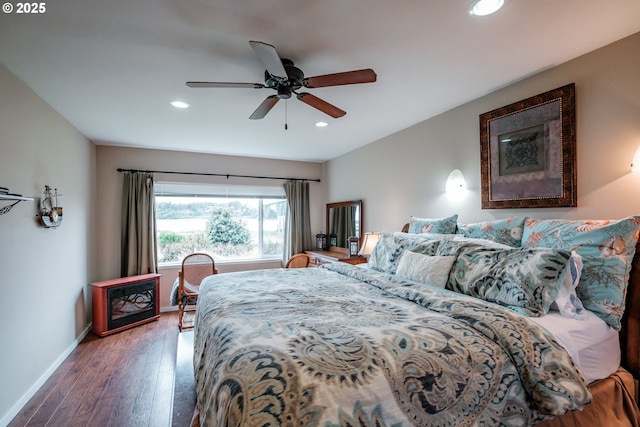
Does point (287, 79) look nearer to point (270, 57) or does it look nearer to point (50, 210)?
point (270, 57)

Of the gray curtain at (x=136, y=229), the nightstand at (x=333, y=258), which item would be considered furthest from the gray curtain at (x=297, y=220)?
the gray curtain at (x=136, y=229)

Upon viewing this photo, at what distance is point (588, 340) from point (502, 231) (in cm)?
89

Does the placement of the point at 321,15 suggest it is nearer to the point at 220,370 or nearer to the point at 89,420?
the point at 220,370

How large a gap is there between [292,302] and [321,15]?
159cm

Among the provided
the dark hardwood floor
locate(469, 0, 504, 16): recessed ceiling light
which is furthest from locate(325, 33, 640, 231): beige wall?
the dark hardwood floor

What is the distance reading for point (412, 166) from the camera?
136 inches

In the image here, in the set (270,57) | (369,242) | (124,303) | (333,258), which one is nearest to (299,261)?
(333,258)

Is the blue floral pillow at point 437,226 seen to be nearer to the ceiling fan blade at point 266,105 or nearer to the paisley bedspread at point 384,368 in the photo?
the paisley bedspread at point 384,368

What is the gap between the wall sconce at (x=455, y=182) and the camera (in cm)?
283

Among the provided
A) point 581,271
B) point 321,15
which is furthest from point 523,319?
Answer: point 321,15

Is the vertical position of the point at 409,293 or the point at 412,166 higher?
the point at 412,166

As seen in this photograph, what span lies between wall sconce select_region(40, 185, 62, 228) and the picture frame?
3867mm

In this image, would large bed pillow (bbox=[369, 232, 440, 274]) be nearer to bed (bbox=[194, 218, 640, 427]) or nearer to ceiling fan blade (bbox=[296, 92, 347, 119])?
bed (bbox=[194, 218, 640, 427])

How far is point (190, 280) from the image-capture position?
4020 millimetres
